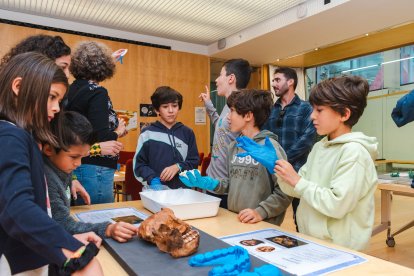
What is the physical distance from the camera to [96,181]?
5.56ft

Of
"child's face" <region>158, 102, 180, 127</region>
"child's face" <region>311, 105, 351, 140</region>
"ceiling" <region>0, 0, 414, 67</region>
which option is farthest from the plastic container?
"ceiling" <region>0, 0, 414, 67</region>

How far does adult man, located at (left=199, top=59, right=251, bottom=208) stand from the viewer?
6.03ft

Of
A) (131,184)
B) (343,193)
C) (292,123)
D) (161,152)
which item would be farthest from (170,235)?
(131,184)

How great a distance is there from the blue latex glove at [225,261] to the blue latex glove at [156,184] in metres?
0.87

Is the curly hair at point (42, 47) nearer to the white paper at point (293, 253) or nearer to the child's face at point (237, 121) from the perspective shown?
the child's face at point (237, 121)

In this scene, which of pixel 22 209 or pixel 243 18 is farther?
pixel 243 18

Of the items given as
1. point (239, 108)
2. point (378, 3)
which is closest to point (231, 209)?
point (239, 108)

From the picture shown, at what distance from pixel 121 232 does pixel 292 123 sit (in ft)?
6.08

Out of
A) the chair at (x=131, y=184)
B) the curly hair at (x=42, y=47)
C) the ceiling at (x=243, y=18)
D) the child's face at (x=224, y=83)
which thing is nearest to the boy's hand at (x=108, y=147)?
the curly hair at (x=42, y=47)

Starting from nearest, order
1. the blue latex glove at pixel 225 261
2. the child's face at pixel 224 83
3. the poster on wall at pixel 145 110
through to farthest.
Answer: the blue latex glove at pixel 225 261 → the child's face at pixel 224 83 → the poster on wall at pixel 145 110

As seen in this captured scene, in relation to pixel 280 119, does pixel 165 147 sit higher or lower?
Answer: lower

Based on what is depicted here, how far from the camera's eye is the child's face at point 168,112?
204cm

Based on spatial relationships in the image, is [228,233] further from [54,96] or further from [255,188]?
[54,96]

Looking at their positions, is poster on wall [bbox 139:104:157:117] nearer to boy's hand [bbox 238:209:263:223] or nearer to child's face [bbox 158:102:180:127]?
child's face [bbox 158:102:180:127]
